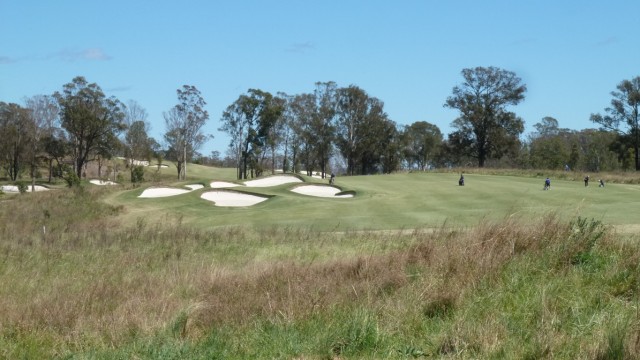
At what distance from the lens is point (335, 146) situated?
3986 inches

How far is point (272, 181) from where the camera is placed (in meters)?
51.6

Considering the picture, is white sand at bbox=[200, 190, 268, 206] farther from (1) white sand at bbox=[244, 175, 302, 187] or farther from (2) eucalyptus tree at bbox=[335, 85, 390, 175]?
(2) eucalyptus tree at bbox=[335, 85, 390, 175]

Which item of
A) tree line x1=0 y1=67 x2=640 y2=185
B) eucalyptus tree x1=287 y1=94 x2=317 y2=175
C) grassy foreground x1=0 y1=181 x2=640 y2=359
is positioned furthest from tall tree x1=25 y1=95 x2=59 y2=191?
grassy foreground x1=0 y1=181 x2=640 y2=359

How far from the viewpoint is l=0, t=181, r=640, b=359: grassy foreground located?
614 centimetres

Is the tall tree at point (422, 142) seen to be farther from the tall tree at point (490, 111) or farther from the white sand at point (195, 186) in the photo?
the white sand at point (195, 186)

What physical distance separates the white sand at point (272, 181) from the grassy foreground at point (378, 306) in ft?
128

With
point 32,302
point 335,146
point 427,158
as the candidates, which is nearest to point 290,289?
point 32,302

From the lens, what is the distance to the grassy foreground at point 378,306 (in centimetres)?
614

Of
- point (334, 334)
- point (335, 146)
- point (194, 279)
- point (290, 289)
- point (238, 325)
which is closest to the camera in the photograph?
point (334, 334)

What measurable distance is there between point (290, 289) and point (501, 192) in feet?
109

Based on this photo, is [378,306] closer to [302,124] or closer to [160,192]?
[160,192]

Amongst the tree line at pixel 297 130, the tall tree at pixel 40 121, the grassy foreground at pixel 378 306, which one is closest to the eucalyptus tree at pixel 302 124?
the tree line at pixel 297 130

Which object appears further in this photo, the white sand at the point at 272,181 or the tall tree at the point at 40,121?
the tall tree at the point at 40,121

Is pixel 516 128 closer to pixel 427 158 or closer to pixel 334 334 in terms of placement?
pixel 427 158
